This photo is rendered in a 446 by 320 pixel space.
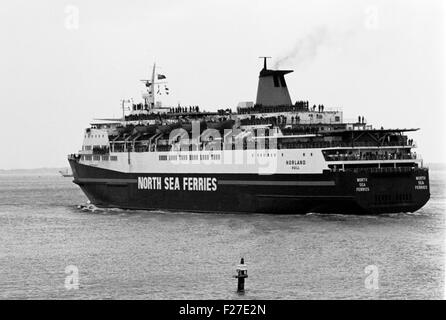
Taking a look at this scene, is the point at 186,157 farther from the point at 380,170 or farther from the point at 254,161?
the point at 380,170

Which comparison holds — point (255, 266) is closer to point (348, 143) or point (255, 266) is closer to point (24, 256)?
point (24, 256)

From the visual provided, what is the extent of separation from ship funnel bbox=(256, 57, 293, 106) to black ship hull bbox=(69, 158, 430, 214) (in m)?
8.24

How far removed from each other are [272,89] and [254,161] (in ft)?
30.9

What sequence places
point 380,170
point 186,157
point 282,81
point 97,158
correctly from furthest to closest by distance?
point 97,158 → point 282,81 → point 186,157 → point 380,170

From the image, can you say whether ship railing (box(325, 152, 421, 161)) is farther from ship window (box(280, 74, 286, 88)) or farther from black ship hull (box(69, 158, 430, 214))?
ship window (box(280, 74, 286, 88))

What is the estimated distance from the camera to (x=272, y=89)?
63.3m

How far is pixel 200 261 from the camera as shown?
1502 inches

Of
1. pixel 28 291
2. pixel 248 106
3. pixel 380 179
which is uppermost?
pixel 248 106

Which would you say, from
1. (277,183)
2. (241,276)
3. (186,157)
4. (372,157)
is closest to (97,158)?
(186,157)

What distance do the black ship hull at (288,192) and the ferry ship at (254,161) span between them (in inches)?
2.6

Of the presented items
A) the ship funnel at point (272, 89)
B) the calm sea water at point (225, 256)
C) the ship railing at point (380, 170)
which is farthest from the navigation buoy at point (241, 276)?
the ship funnel at point (272, 89)

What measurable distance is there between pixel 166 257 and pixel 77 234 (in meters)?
12.0

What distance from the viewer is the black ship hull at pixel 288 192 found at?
2025 inches
